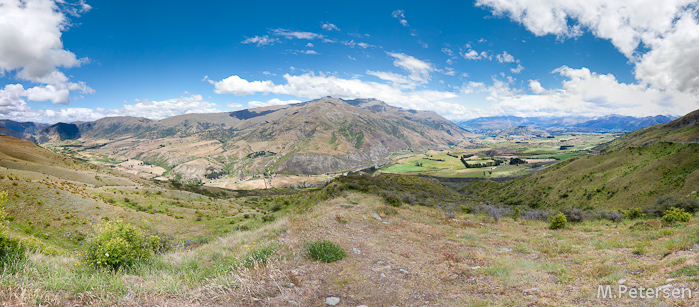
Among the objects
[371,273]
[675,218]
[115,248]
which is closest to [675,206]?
[675,218]

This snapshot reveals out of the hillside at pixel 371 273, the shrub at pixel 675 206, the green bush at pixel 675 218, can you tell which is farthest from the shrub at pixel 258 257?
the shrub at pixel 675 206

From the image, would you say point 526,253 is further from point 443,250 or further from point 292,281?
point 292,281

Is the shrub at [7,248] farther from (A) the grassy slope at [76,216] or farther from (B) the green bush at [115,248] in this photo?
(A) the grassy slope at [76,216]

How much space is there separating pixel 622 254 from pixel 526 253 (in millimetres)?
3251

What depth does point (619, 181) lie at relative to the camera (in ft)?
154

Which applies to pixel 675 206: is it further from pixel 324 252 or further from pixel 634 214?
pixel 324 252

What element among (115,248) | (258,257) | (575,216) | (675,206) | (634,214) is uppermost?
(115,248)

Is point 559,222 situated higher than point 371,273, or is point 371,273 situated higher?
point 371,273

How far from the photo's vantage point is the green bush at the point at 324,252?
31.9 feet

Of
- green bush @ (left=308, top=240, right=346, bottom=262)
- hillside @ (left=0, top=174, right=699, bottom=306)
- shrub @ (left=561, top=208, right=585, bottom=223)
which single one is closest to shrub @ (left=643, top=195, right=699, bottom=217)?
shrub @ (left=561, top=208, right=585, bottom=223)

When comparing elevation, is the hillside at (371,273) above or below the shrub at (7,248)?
below

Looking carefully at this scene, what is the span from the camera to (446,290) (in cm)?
807

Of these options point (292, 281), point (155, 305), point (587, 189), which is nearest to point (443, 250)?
point (292, 281)

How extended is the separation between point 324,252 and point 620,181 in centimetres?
6438
